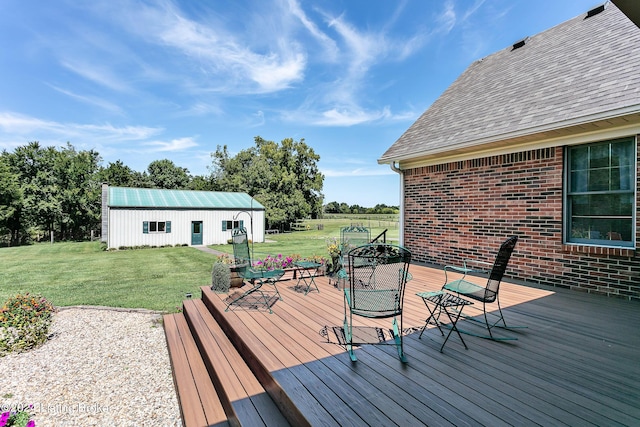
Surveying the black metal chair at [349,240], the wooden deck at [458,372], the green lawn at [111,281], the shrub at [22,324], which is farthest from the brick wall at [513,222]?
the shrub at [22,324]

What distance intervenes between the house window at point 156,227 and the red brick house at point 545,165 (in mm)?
18443

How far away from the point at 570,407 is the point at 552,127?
4.28m

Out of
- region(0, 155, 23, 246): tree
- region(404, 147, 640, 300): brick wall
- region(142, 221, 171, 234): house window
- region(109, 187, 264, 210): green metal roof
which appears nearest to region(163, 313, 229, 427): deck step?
region(404, 147, 640, 300): brick wall

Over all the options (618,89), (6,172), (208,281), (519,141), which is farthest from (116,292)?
(6,172)

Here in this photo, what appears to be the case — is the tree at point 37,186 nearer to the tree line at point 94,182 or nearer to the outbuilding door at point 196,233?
the tree line at point 94,182

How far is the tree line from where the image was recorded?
24875 millimetres

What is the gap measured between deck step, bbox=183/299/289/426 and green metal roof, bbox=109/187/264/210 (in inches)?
584

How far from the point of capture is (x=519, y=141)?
535 centimetres

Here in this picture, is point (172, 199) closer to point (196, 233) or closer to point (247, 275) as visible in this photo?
point (196, 233)

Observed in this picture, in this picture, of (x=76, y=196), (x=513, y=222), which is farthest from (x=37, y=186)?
(x=513, y=222)

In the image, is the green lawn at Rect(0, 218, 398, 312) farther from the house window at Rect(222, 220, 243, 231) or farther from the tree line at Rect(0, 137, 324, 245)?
the tree line at Rect(0, 137, 324, 245)

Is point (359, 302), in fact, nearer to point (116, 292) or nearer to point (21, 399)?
point (21, 399)

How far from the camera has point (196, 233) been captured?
2180cm

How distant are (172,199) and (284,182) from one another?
13.9 metres
